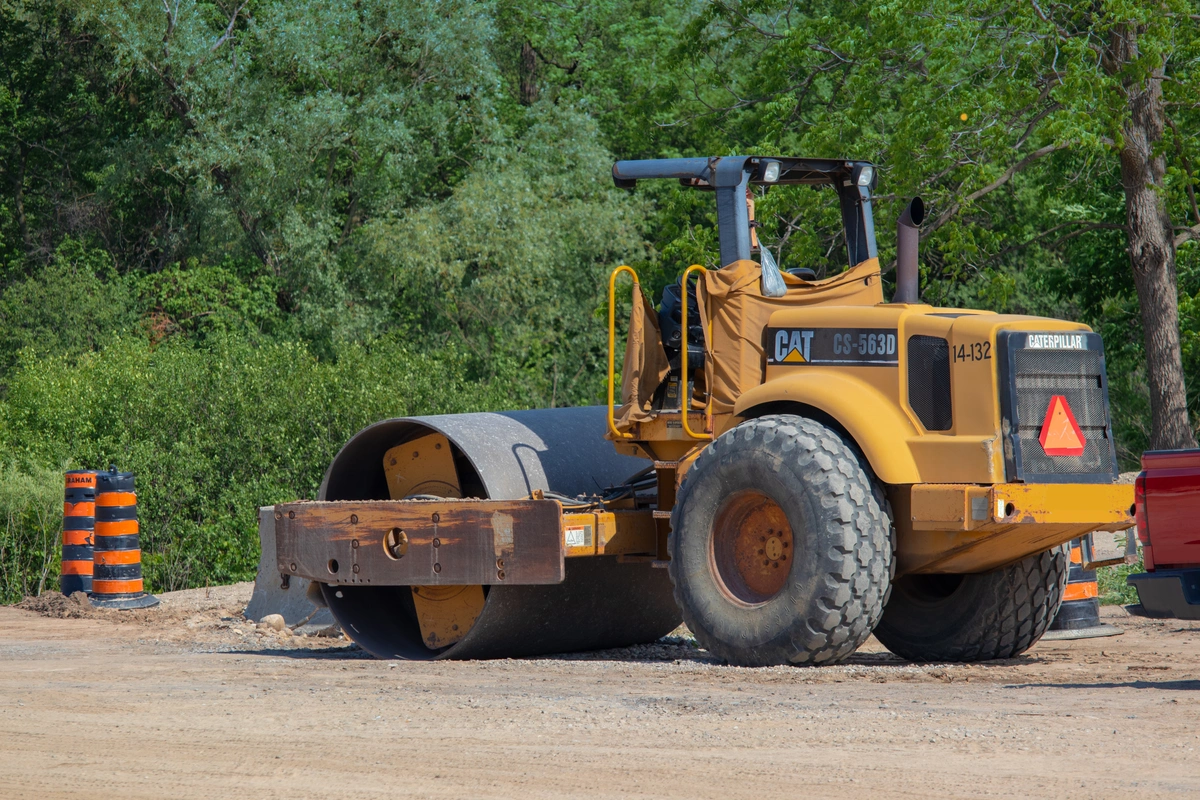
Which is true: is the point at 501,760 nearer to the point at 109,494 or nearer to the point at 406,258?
the point at 109,494

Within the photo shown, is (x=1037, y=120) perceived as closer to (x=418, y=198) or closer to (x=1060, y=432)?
(x=1060, y=432)

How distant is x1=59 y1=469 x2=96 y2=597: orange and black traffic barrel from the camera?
14.0 m

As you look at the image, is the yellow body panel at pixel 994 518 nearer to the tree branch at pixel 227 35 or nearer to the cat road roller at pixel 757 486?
the cat road roller at pixel 757 486

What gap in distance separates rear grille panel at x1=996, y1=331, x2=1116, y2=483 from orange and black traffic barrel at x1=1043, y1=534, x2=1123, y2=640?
2141 millimetres

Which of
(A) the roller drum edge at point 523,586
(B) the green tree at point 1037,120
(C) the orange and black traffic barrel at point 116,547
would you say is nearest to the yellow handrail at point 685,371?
(A) the roller drum edge at point 523,586

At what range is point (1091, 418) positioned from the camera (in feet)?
28.3

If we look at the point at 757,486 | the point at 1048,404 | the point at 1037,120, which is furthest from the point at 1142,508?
the point at 1037,120

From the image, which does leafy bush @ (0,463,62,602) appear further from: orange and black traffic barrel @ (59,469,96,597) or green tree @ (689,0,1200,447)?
green tree @ (689,0,1200,447)

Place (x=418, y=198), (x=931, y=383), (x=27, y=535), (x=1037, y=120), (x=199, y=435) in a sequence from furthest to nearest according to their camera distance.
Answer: (x=418, y=198) < (x=1037, y=120) < (x=199, y=435) < (x=27, y=535) < (x=931, y=383)

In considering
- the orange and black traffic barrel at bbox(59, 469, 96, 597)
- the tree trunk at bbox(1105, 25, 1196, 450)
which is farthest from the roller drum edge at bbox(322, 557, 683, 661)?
the tree trunk at bbox(1105, 25, 1196, 450)

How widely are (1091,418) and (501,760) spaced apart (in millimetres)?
4327

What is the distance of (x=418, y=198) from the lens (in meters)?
31.8

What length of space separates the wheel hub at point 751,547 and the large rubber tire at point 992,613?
1.33 metres

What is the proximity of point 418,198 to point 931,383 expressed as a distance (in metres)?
24.3
